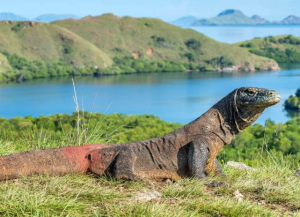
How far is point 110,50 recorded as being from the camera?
16300cm

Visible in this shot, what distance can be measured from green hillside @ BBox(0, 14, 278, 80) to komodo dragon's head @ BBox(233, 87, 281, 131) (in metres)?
115

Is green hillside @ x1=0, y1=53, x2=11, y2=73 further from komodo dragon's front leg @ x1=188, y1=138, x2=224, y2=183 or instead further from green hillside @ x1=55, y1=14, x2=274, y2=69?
komodo dragon's front leg @ x1=188, y1=138, x2=224, y2=183

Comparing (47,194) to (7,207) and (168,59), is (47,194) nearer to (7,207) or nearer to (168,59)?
(7,207)

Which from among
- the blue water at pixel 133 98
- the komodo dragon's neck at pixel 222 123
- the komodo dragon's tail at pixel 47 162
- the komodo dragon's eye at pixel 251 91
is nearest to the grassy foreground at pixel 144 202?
the komodo dragon's tail at pixel 47 162

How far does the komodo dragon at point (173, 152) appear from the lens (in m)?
5.42

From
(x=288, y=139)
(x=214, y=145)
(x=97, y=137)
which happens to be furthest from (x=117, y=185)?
(x=288, y=139)

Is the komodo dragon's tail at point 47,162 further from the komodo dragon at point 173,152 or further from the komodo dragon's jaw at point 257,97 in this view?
the komodo dragon's jaw at point 257,97

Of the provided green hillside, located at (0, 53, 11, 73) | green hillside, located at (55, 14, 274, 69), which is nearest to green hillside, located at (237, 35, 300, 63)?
green hillside, located at (55, 14, 274, 69)

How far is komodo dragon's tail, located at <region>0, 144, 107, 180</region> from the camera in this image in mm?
5164

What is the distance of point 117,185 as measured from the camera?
516cm

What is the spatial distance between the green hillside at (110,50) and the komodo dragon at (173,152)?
114 metres

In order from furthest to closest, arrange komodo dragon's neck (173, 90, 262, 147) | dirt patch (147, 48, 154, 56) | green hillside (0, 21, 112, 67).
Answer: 1. dirt patch (147, 48, 154, 56)
2. green hillside (0, 21, 112, 67)
3. komodo dragon's neck (173, 90, 262, 147)

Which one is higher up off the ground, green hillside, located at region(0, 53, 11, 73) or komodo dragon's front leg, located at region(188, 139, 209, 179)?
komodo dragon's front leg, located at region(188, 139, 209, 179)

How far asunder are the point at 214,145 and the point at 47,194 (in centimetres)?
212
